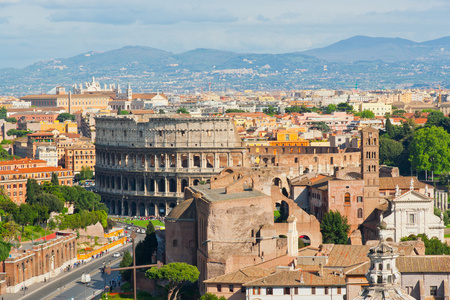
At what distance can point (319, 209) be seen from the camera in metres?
98.2

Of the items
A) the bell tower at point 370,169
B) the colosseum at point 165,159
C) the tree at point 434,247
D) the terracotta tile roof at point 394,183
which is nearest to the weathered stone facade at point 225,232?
the tree at point 434,247

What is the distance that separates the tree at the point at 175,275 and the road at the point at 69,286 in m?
10.8

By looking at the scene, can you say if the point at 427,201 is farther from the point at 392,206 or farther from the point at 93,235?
the point at 93,235

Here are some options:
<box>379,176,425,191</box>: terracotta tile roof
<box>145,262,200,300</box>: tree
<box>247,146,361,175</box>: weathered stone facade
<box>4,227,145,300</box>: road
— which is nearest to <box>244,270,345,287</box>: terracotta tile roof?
<box>145,262,200,300</box>: tree

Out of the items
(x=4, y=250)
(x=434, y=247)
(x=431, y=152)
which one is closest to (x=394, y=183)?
(x=434, y=247)

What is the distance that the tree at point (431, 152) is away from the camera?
139 metres

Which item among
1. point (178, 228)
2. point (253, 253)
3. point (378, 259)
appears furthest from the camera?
point (178, 228)

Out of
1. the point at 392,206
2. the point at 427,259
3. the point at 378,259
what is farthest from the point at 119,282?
the point at 378,259

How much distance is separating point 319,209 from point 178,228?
706 inches

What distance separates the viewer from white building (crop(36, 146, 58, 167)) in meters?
189

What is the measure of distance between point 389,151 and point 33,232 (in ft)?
219

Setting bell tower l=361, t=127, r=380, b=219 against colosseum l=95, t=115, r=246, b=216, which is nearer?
→ bell tower l=361, t=127, r=380, b=219

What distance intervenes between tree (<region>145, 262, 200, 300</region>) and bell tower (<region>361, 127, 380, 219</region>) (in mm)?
21757

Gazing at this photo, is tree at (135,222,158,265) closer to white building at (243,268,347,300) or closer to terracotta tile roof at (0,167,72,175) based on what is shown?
white building at (243,268,347,300)
